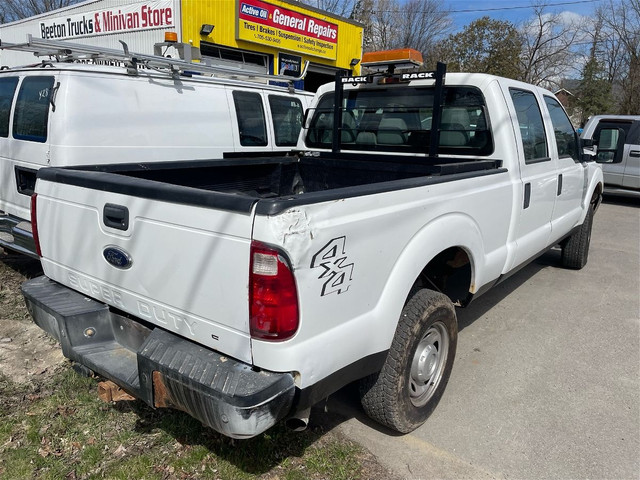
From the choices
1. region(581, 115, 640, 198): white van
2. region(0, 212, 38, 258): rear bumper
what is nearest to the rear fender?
region(0, 212, 38, 258): rear bumper

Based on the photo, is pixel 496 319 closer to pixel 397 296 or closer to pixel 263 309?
pixel 397 296

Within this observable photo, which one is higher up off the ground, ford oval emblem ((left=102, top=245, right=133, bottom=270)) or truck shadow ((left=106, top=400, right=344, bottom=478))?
ford oval emblem ((left=102, top=245, right=133, bottom=270))

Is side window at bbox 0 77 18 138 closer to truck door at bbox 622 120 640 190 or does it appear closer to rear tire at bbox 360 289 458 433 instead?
rear tire at bbox 360 289 458 433

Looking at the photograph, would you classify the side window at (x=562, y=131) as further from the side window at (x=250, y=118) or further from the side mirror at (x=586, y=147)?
the side window at (x=250, y=118)

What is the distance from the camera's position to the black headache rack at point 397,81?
12.2 ft

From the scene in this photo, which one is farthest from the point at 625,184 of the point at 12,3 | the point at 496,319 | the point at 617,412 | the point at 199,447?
the point at 12,3

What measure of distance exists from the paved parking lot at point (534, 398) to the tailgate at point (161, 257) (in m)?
1.35

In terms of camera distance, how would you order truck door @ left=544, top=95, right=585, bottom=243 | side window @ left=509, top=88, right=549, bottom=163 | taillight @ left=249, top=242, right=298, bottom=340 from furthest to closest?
1. truck door @ left=544, top=95, right=585, bottom=243
2. side window @ left=509, top=88, right=549, bottom=163
3. taillight @ left=249, top=242, right=298, bottom=340

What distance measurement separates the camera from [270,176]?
4379mm

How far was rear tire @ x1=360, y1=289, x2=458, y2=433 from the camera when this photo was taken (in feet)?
8.59

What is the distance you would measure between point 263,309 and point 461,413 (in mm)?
1878

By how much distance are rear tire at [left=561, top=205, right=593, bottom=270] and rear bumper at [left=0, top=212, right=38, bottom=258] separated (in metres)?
5.67

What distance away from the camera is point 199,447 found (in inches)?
109

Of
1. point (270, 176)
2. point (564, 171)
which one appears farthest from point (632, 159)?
point (270, 176)
